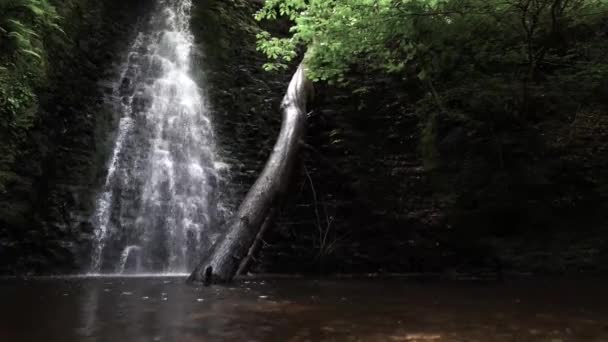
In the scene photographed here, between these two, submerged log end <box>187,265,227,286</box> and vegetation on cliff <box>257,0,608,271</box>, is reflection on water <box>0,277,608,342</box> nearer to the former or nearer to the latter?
submerged log end <box>187,265,227,286</box>

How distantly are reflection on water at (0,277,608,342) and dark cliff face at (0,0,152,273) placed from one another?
806mm

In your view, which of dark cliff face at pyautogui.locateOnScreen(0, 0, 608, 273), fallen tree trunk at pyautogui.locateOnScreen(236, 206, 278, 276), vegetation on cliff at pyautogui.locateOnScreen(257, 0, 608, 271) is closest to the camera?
fallen tree trunk at pyautogui.locateOnScreen(236, 206, 278, 276)

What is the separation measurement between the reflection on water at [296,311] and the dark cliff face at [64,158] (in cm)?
81

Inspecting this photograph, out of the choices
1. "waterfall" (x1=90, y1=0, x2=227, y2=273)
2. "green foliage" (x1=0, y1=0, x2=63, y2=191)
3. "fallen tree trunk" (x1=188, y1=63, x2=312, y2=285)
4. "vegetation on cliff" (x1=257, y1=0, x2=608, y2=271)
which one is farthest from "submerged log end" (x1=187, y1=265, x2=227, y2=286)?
"green foliage" (x1=0, y1=0, x2=63, y2=191)

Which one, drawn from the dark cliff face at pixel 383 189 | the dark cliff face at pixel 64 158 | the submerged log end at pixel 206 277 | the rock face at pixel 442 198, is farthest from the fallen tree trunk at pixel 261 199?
the dark cliff face at pixel 64 158

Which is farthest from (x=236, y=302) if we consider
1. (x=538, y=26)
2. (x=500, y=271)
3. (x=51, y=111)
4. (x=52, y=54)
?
(x=52, y=54)

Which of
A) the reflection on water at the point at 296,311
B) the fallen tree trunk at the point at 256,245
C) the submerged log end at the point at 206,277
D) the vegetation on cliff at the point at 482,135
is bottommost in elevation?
the reflection on water at the point at 296,311

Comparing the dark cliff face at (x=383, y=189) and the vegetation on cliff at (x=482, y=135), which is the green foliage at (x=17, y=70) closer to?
the dark cliff face at (x=383, y=189)

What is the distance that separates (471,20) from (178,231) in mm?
5607

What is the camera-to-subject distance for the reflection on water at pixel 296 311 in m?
3.34

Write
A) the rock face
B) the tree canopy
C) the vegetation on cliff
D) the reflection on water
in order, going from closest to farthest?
1. the reflection on water
2. the tree canopy
3. the vegetation on cliff
4. the rock face

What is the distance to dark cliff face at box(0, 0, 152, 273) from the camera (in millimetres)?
6602

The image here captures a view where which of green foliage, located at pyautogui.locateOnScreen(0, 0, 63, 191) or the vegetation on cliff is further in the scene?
the vegetation on cliff

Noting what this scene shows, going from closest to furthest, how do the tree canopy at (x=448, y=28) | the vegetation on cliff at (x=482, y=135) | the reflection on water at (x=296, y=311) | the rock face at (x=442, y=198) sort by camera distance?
the reflection on water at (x=296, y=311)
the tree canopy at (x=448, y=28)
the vegetation on cliff at (x=482, y=135)
the rock face at (x=442, y=198)
